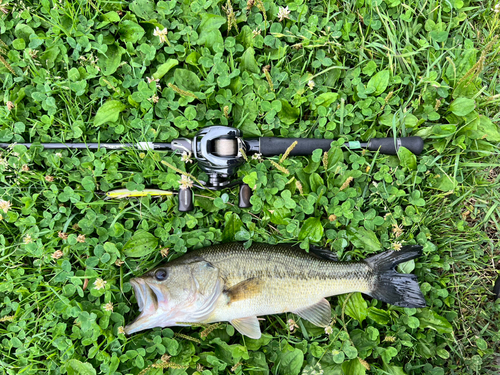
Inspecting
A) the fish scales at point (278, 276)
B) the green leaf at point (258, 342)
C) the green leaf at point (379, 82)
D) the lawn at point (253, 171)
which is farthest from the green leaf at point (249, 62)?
the green leaf at point (258, 342)

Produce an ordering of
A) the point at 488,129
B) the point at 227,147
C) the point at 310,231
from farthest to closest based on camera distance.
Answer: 1. the point at 488,129
2. the point at 310,231
3. the point at 227,147

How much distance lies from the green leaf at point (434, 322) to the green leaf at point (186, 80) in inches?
122

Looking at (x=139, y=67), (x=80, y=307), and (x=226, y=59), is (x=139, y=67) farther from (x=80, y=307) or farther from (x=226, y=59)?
(x=80, y=307)

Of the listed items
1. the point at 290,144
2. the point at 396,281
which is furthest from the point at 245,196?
the point at 396,281

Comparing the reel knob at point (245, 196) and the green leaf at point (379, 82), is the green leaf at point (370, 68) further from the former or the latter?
the reel knob at point (245, 196)

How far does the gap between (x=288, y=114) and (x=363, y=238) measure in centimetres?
140

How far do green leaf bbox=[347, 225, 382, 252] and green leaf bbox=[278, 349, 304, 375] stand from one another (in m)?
1.15

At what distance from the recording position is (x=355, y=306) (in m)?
3.11

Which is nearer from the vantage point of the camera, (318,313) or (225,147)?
(225,147)

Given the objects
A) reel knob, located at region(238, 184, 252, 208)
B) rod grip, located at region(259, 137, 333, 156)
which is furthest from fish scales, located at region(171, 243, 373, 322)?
rod grip, located at region(259, 137, 333, 156)

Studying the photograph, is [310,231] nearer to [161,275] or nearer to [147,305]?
[161,275]

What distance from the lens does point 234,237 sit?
120 inches

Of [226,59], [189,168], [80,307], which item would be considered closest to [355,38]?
[226,59]

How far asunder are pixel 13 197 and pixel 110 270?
3.69ft
